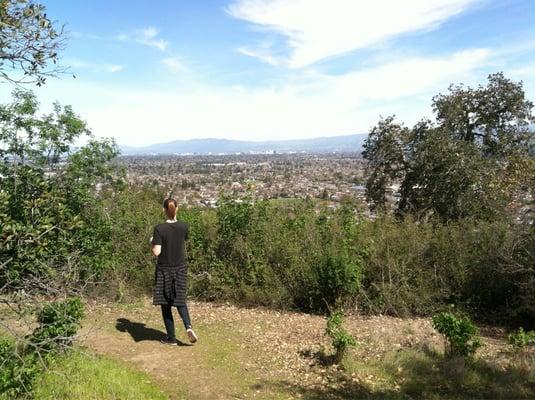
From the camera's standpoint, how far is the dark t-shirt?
21.3 feet

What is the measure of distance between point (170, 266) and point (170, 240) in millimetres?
364

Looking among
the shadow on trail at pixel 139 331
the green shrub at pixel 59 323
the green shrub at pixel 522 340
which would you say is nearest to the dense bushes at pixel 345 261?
the shadow on trail at pixel 139 331

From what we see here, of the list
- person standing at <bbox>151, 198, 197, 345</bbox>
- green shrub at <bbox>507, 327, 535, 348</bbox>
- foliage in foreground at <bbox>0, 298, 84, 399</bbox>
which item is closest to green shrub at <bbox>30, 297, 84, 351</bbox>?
foliage in foreground at <bbox>0, 298, 84, 399</bbox>

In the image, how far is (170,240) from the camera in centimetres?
652

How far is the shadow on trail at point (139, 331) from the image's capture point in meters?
7.02

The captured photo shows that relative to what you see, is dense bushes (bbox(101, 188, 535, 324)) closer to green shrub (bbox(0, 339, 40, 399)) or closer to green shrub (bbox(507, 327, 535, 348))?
green shrub (bbox(507, 327, 535, 348))

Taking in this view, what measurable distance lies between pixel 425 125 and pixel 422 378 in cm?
1285

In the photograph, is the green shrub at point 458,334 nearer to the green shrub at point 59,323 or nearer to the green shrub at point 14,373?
the green shrub at point 59,323

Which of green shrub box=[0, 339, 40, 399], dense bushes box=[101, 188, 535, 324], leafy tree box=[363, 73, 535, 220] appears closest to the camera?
green shrub box=[0, 339, 40, 399]

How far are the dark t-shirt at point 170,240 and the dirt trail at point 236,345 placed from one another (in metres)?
1.24

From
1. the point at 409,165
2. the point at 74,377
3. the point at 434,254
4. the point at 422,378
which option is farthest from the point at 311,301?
the point at 409,165

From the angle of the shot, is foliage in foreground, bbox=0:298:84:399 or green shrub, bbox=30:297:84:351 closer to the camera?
foliage in foreground, bbox=0:298:84:399

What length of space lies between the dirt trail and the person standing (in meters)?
0.56

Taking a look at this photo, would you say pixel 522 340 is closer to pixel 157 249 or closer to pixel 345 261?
pixel 345 261
